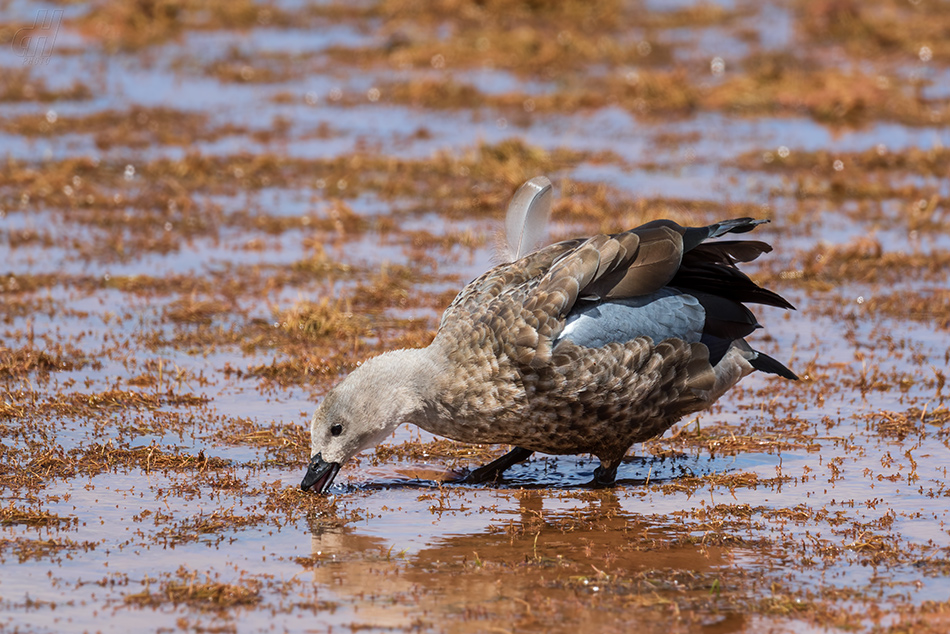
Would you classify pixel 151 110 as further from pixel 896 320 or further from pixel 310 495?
pixel 310 495

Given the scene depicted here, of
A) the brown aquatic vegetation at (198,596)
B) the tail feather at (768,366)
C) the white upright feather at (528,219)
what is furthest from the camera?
the white upright feather at (528,219)

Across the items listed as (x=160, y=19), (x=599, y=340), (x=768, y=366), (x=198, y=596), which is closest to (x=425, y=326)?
(x=768, y=366)

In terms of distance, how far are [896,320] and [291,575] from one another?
6345mm

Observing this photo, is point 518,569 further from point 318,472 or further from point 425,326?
point 425,326

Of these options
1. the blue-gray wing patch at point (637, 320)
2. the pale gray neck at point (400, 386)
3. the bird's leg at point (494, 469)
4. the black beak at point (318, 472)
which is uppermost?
the blue-gray wing patch at point (637, 320)

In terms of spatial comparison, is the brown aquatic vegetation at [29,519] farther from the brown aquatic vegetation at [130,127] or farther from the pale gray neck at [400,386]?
the brown aquatic vegetation at [130,127]

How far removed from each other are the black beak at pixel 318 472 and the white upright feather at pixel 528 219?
1.95m

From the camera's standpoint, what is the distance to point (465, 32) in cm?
2506

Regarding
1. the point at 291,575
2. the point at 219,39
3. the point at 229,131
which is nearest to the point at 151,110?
the point at 229,131

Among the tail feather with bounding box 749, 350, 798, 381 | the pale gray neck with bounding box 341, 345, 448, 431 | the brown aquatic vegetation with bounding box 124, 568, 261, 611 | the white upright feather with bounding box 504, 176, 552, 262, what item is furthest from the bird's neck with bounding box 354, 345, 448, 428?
the tail feather with bounding box 749, 350, 798, 381

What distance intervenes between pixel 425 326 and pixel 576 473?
9.16ft

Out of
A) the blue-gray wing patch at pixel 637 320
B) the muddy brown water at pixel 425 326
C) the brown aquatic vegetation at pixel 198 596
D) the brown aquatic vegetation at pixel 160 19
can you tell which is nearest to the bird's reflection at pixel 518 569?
the muddy brown water at pixel 425 326

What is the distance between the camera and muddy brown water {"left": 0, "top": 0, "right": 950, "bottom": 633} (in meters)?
5.82

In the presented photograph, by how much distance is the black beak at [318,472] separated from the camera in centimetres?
681
